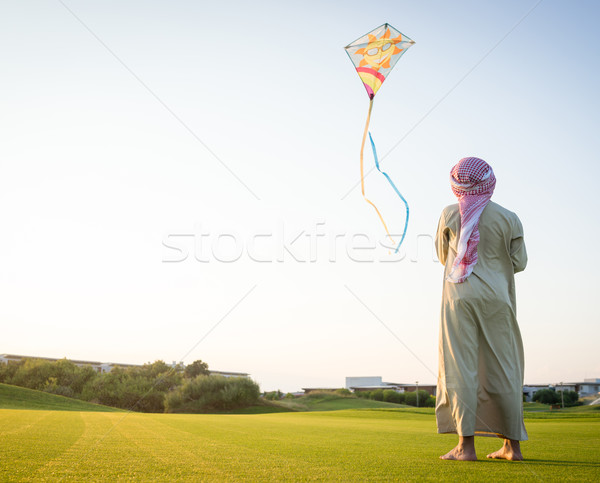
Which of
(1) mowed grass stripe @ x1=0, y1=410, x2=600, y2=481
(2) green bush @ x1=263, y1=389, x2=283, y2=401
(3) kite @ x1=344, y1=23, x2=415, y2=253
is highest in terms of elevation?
(3) kite @ x1=344, y1=23, x2=415, y2=253

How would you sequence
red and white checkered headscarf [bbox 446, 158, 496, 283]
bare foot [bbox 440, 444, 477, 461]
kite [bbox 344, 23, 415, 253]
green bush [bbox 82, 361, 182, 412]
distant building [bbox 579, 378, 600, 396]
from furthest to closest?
distant building [bbox 579, 378, 600, 396]
green bush [bbox 82, 361, 182, 412]
kite [bbox 344, 23, 415, 253]
red and white checkered headscarf [bbox 446, 158, 496, 283]
bare foot [bbox 440, 444, 477, 461]

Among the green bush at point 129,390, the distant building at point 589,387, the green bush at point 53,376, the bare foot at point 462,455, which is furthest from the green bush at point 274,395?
the distant building at point 589,387

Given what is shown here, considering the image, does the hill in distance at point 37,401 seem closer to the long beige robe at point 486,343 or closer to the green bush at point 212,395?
the green bush at point 212,395

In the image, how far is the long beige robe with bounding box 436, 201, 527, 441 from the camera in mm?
4055

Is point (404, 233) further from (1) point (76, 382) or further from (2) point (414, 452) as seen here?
(1) point (76, 382)

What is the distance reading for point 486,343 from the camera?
4199 mm

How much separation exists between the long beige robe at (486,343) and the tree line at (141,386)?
33920 millimetres

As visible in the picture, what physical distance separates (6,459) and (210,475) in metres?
1.56

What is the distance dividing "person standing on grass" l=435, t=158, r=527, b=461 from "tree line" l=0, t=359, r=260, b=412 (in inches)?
1336

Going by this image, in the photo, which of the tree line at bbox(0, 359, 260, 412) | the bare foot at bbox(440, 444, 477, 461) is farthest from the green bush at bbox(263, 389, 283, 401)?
the bare foot at bbox(440, 444, 477, 461)

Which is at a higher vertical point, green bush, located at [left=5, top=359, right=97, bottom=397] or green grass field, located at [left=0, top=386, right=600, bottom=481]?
green grass field, located at [left=0, top=386, right=600, bottom=481]

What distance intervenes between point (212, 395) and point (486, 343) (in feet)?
115

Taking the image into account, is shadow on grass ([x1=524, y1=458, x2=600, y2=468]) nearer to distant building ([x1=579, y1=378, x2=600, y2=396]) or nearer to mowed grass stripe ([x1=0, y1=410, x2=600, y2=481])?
mowed grass stripe ([x1=0, y1=410, x2=600, y2=481])

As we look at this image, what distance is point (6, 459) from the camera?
334cm
